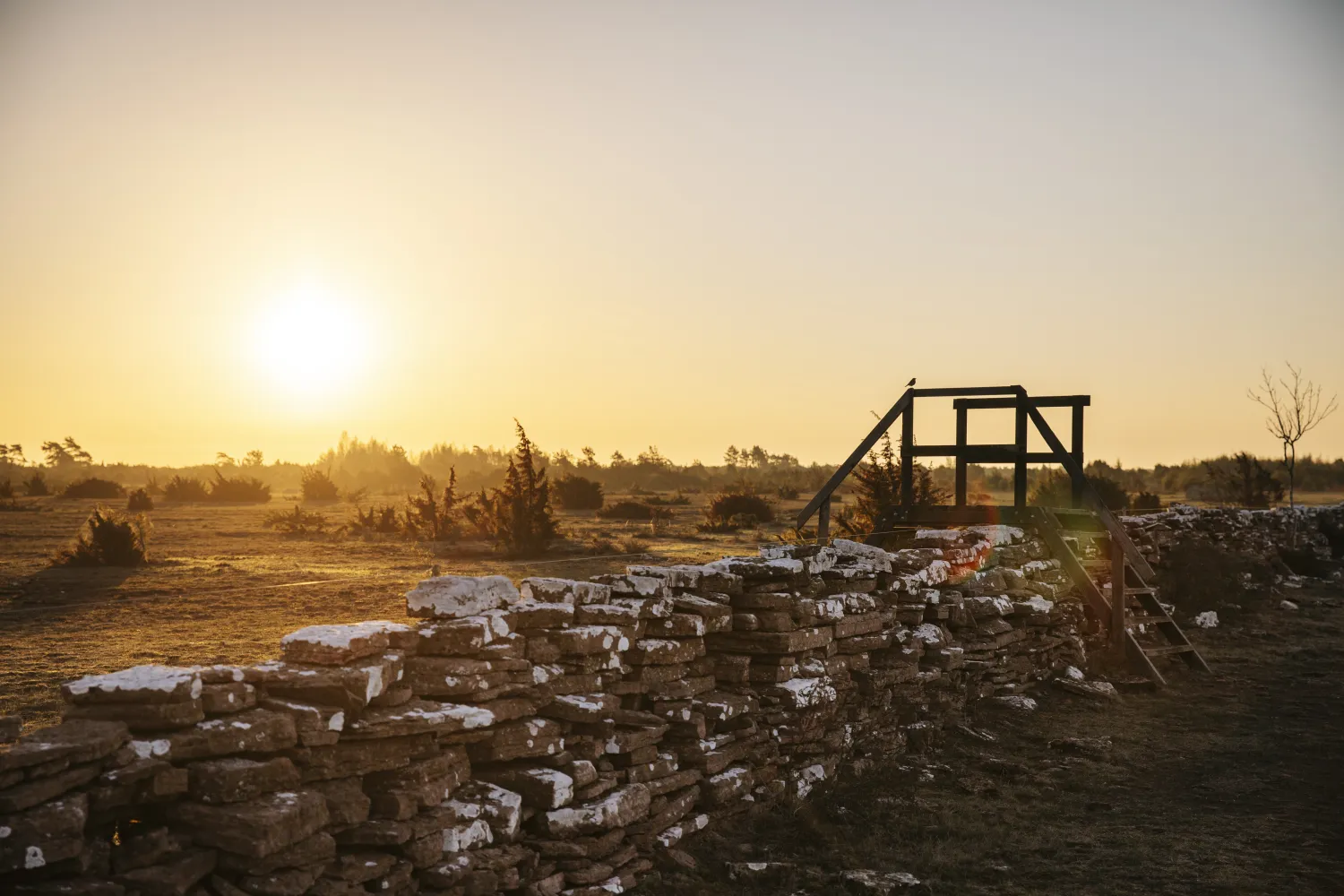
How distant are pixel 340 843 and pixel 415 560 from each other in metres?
12.6

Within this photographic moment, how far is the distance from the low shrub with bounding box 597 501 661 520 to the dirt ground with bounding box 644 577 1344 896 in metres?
15.8

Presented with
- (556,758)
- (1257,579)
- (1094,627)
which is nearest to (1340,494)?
(1257,579)

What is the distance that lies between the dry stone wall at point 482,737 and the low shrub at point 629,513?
16970 millimetres

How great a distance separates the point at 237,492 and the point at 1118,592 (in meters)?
30.6

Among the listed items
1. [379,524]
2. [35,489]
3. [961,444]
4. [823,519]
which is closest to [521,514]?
[379,524]

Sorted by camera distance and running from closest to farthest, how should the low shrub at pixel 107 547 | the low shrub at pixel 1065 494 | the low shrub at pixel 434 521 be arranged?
1. the low shrub at pixel 107 547
2. the low shrub at pixel 434 521
3. the low shrub at pixel 1065 494

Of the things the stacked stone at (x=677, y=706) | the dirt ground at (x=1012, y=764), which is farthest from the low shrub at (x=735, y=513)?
the stacked stone at (x=677, y=706)

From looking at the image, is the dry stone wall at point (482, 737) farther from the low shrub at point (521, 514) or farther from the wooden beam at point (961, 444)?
the low shrub at point (521, 514)

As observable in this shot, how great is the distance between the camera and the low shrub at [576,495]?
95.2 ft

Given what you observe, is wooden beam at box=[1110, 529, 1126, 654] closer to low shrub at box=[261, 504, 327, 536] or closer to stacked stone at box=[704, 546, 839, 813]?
stacked stone at box=[704, 546, 839, 813]

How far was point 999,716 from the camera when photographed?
10.2m

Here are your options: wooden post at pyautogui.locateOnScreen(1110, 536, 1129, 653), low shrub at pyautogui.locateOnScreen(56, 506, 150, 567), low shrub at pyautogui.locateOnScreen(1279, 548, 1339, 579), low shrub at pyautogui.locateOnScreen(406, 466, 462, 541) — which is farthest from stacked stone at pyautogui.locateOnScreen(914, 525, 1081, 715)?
low shrub at pyautogui.locateOnScreen(56, 506, 150, 567)

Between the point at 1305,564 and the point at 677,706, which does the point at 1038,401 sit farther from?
the point at 1305,564

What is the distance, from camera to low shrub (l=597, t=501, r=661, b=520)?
2619cm
